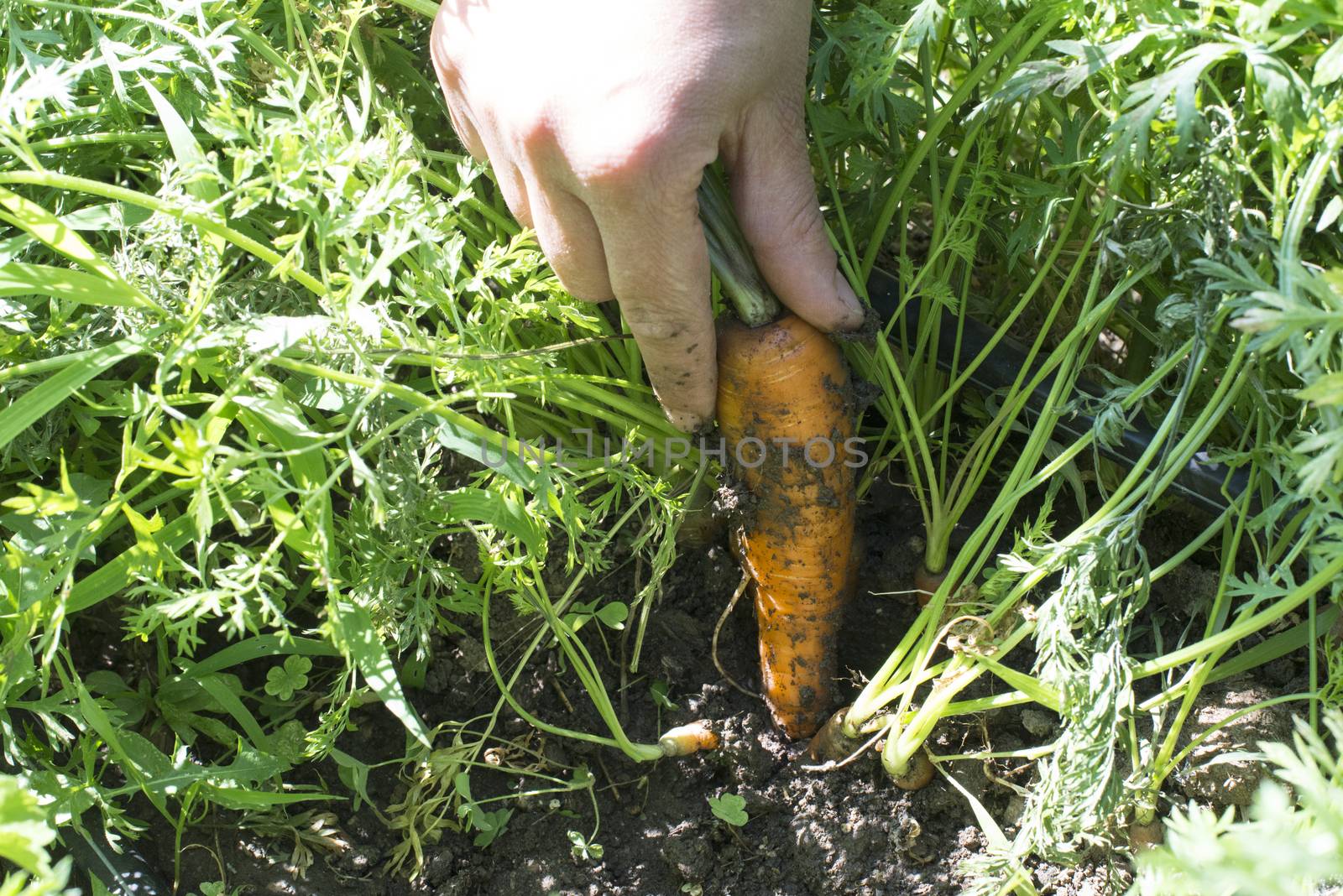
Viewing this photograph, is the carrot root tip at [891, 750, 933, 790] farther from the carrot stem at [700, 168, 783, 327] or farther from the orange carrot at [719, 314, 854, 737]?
the carrot stem at [700, 168, 783, 327]

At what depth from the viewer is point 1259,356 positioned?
1.14 metres

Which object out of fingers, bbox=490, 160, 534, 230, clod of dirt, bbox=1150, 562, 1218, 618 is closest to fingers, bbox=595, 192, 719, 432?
fingers, bbox=490, 160, 534, 230

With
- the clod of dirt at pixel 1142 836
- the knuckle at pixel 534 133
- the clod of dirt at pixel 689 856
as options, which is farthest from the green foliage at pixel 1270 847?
the knuckle at pixel 534 133

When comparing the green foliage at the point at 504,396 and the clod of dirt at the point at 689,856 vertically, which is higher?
the green foliage at the point at 504,396

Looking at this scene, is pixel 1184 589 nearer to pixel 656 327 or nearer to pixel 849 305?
pixel 849 305

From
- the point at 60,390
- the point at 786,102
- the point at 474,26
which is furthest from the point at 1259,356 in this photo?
the point at 60,390

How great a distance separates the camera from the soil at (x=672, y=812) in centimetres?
137

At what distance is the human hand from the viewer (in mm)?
1119

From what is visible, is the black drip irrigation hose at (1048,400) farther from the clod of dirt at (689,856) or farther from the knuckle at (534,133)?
the clod of dirt at (689,856)

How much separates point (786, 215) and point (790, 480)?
373 mm

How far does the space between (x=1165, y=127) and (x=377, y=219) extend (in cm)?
85

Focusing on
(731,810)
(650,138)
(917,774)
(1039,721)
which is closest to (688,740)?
(731,810)

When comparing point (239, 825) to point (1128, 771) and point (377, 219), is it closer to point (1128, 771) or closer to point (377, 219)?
point (377, 219)

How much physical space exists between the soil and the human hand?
0.48 meters
